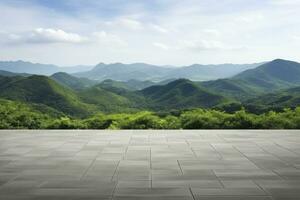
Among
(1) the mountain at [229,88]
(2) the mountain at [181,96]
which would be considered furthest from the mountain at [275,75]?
(2) the mountain at [181,96]

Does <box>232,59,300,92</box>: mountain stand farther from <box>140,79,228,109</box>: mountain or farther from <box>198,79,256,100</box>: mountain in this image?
<box>140,79,228,109</box>: mountain

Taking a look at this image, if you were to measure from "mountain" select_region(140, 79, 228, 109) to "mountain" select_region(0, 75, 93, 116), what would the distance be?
20.3 meters

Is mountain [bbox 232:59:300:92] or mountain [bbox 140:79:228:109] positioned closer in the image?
mountain [bbox 140:79:228:109]

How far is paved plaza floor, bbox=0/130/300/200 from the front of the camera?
18.5ft

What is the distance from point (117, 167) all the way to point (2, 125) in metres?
8.89

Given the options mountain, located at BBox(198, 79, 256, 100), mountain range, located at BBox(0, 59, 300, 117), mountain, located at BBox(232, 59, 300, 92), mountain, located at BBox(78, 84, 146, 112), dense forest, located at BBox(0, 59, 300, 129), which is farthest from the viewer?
mountain, located at BBox(232, 59, 300, 92)

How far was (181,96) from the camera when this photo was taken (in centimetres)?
9350

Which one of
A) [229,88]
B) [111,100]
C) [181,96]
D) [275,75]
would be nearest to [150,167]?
[111,100]

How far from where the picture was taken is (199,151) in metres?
9.04

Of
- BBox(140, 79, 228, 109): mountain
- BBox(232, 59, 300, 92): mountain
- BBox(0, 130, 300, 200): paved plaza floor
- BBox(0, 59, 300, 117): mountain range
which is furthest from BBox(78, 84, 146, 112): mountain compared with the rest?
BBox(232, 59, 300, 92): mountain

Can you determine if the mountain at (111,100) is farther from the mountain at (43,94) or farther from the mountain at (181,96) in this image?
the mountain at (43,94)

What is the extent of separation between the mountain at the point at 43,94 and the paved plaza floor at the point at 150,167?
183ft

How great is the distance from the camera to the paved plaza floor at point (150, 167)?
563cm

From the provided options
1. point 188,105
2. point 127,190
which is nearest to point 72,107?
point 188,105
